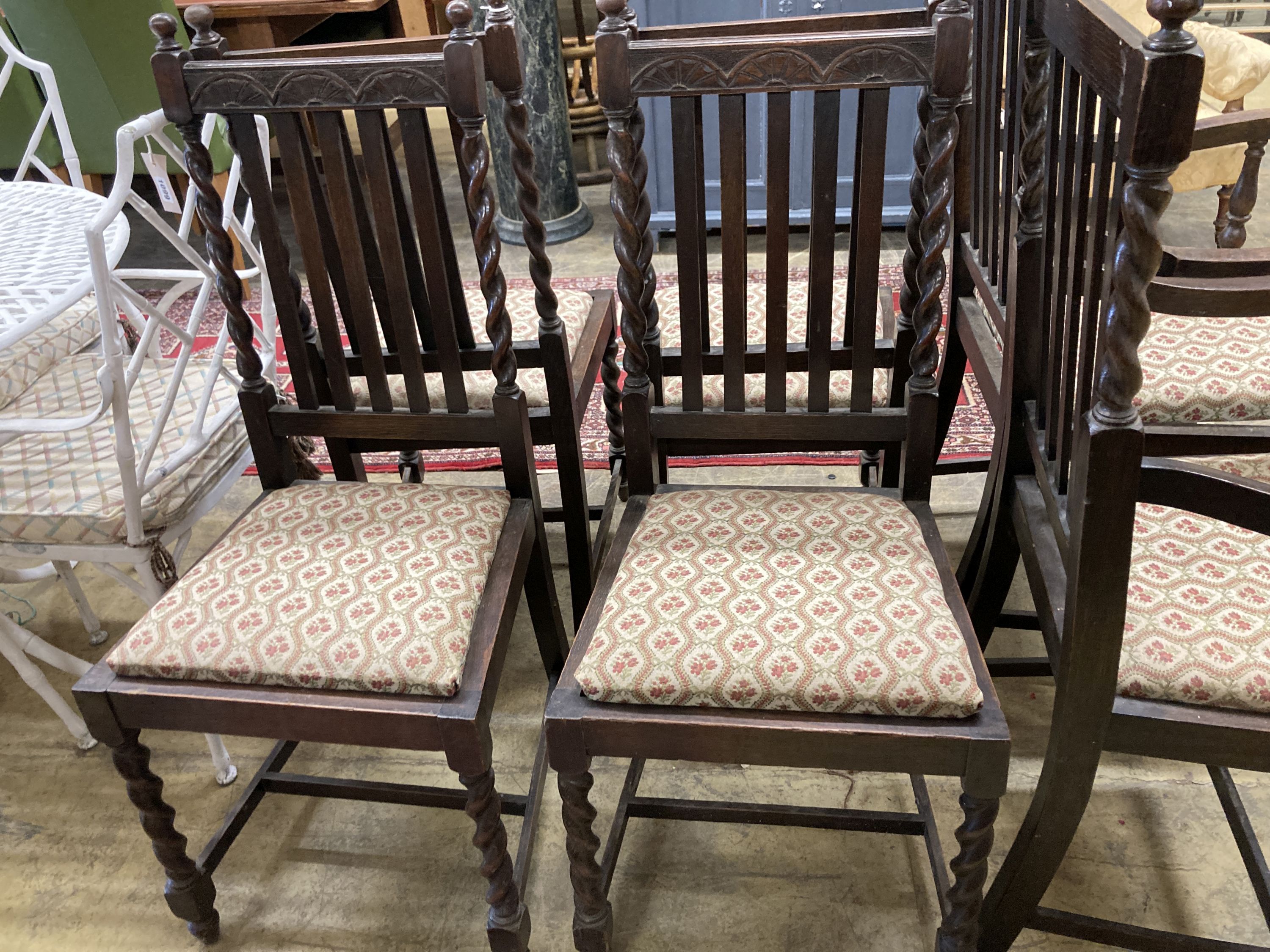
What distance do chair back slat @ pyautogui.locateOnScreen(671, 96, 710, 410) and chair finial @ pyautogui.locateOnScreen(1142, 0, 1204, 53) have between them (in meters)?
0.57

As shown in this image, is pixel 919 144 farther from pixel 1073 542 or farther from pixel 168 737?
pixel 168 737

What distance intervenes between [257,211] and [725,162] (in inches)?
25.1

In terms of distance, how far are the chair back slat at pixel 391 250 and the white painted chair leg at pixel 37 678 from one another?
A: 81 cm

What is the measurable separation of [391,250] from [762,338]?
2.66 ft

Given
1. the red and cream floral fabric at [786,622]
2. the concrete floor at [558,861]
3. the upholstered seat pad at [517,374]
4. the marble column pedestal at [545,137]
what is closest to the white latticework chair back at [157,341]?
the upholstered seat pad at [517,374]

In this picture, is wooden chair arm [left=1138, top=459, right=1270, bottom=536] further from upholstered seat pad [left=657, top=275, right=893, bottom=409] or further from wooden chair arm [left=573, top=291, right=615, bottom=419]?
wooden chair arm [left=573, top=291, right=615, bottom=419]

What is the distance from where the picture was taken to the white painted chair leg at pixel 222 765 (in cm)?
171

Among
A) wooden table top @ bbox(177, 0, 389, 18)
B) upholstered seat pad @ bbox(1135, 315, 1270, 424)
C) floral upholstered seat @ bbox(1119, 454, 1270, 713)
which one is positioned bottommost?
floral upholstered seat @ bbox(1119, 454, 1270, 713)

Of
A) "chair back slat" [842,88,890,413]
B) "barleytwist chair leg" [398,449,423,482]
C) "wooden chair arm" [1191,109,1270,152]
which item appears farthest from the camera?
→ "barleytwist chair leg" [398,449,423,482]

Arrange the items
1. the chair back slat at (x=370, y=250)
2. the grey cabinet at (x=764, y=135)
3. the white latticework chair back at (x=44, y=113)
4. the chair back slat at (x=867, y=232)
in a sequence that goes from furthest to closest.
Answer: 1. the grey cabinet at (x=764, y=135)
2. the white latticework chair back at (x=44, y=113)
3. the chair back slat at (x=370, y=250)
4. the chair back slat at (x=867, y=232)

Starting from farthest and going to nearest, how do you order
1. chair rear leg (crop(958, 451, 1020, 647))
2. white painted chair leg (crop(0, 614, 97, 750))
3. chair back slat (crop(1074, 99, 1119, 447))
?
white painted chair leg (crop(0, 614, 97, 750)) → chair rear leg (crop(958, 451, 1020, 647)) → chair back slat (crop(1074, 99, 1119, 447))

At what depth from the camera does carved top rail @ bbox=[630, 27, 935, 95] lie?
1.18 metres

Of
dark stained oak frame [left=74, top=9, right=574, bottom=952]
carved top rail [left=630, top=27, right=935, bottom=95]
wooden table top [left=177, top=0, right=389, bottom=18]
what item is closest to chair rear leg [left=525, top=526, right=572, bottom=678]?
dark stained oak frame [left=74, top=9, right=574, bottom=952]

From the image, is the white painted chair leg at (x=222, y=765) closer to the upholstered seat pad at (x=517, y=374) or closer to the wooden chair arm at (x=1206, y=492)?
the upholstered seat pad at (x=517, y=374)
